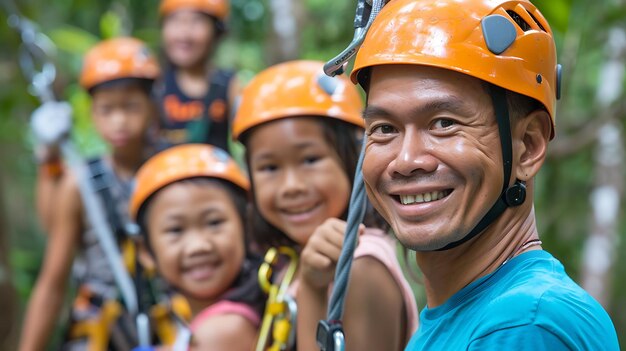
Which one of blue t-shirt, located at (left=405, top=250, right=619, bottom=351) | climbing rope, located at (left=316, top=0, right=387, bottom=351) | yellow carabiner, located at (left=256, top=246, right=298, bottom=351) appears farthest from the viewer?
yellow carabiner, located at (left=256, top=246, right=298, bottom=351)

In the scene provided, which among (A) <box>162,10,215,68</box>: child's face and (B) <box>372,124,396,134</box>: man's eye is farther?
(A) <box>162,10,215,68</box>: child's face

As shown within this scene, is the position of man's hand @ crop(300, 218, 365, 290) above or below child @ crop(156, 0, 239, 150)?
below

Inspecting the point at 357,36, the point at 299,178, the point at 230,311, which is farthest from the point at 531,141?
the point at 230,311

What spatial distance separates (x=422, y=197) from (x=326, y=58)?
559 cm

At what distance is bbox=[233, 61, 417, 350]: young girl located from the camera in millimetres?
2729

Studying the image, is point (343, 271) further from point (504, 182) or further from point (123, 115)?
point (123, 115)

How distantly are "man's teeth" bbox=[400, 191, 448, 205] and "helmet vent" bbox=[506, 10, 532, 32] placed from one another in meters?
0.42

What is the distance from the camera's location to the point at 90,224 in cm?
515

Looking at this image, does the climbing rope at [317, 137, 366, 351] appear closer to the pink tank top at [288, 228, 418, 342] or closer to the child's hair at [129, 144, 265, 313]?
the pink tank top at [288, 228, 418, 342]

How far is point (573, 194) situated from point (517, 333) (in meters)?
7.44

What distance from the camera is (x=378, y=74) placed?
2.06m

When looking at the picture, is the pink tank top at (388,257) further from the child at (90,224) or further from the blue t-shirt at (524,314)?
the child at (90,224)

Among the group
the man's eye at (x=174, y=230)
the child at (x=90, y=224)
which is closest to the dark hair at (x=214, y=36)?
the child at (x=90, y=224)

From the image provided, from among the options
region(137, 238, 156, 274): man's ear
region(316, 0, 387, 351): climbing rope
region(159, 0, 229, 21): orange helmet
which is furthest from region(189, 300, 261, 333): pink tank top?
region(159, 0, 229, 21): orange helmet
